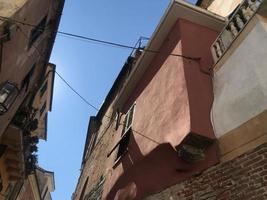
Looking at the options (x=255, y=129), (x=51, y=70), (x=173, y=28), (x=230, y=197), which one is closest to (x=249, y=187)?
(x=230, y=197)

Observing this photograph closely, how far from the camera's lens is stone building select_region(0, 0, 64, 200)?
27.5 ft

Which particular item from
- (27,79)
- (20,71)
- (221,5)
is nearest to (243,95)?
(221,5)

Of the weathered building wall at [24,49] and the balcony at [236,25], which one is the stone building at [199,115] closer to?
the balcony at [236,25]

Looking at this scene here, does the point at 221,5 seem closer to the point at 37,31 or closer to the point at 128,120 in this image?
the point at 128,120

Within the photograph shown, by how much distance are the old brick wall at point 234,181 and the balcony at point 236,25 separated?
237 centimetres

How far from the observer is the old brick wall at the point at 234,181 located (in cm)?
411

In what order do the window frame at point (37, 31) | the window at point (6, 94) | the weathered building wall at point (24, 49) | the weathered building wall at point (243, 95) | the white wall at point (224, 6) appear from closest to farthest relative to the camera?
1. the weathered building wall at point (243, 95)
2. the window at point (6, 94)
3. the weathered building wall at point (24, 49)
4. the white wall at point (224, 6)
5. the window frame at point (37, 31)

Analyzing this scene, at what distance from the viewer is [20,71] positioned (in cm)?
1076

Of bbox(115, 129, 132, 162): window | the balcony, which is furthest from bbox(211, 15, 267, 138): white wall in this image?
bbox(115, 129, 132, 162): window

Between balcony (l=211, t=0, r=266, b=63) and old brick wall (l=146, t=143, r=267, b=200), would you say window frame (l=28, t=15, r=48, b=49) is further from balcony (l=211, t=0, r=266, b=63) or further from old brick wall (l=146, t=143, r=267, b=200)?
old brick wall (l=146, t=143, r=267, b=200)

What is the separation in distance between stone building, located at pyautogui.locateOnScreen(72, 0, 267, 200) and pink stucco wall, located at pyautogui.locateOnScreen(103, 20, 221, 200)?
0.07ft

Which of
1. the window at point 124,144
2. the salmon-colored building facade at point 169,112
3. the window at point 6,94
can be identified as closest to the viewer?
the salmon-colored building facade at point 169,112

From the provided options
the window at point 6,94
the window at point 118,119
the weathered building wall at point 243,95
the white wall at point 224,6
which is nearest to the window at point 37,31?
the window at point 6,94

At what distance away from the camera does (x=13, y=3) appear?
829 centimetres
